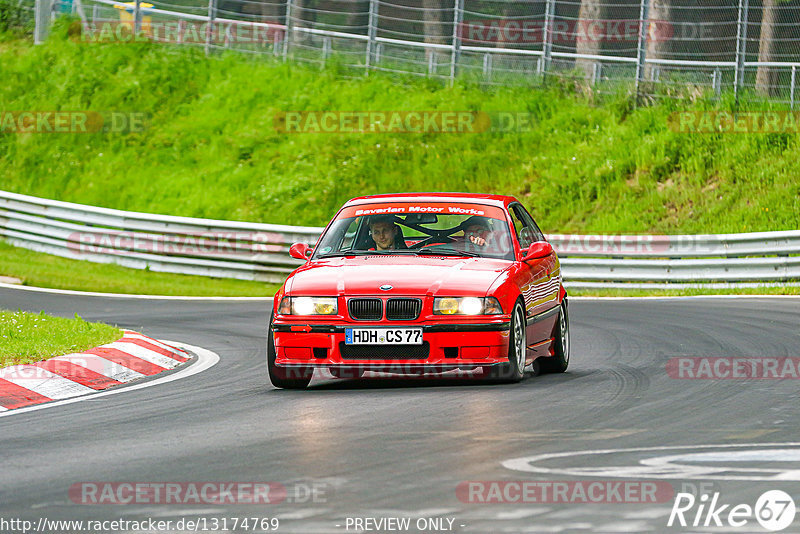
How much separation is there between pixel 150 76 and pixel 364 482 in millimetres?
30696

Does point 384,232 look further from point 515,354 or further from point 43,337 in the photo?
point 43,337

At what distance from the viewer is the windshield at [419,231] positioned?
35.6 feet

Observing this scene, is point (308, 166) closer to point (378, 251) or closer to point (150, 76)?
point (150, 76)

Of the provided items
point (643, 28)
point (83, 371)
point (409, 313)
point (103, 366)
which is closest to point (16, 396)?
point (83, 371)

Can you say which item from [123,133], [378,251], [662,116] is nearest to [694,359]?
[378,251]

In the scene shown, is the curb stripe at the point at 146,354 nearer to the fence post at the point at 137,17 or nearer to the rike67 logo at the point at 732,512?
the rike67 logo at the point at 732,512

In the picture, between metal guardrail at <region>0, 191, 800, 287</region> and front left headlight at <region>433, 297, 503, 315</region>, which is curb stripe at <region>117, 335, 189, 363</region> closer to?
front left headlight at <region>433, 297, 503, 315</region>

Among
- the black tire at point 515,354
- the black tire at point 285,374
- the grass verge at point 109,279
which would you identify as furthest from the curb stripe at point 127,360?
the grass verge at point 109,279

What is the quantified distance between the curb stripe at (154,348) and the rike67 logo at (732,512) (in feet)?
23.3

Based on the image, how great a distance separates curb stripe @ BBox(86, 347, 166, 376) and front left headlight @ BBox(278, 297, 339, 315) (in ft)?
6.07

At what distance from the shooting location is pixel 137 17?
122 feet

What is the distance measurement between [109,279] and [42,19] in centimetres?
1759

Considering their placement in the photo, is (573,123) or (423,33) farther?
(423,33)

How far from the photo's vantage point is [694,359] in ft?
38.3
